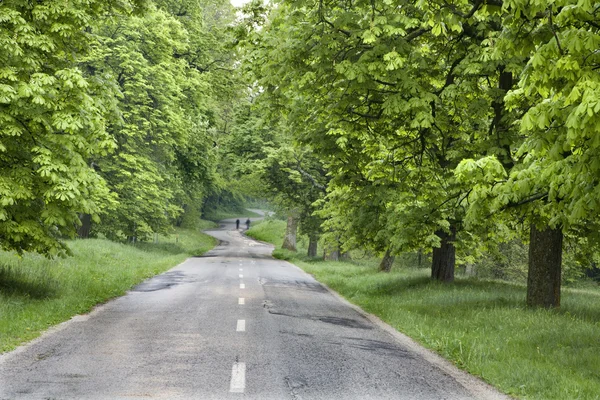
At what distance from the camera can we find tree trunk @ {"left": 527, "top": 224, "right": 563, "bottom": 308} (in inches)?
512

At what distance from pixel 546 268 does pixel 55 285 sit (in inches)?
448

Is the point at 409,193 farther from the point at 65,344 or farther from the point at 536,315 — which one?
the point at 65,344

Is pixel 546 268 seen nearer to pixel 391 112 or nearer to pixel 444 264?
pixel 391 112

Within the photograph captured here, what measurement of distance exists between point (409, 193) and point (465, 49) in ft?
13.1

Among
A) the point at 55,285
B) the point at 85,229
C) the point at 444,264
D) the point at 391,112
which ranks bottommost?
the point at 55,285

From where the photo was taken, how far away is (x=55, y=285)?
13.8 m

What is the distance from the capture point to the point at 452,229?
18172 millimetres

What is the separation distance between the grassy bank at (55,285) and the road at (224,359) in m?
0.48

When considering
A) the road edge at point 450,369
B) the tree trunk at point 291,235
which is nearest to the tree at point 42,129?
the road edge at point 450,369

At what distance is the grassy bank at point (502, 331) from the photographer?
7.41 metres

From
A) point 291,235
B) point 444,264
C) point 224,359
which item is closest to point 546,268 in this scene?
point 444,264

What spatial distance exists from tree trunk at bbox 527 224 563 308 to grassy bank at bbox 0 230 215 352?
9941 mm

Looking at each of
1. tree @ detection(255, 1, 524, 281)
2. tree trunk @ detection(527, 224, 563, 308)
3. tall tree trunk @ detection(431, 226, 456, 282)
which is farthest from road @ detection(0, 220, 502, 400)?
tall tree trunk @ detection(431, 226, 456, 282)

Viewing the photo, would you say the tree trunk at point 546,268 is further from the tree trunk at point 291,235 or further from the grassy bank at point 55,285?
the tree trunk at point 291,235
